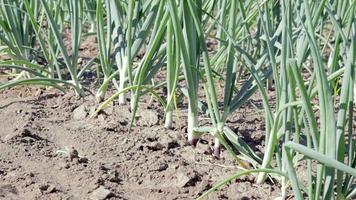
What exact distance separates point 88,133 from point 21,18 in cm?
66

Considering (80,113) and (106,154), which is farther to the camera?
(80,113)

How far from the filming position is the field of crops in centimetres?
140

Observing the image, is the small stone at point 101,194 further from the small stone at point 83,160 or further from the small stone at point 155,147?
the small stone at point 155,147

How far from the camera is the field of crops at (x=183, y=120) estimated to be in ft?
4.60

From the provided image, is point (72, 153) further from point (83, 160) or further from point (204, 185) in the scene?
point (204, 185)

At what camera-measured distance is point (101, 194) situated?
5.19 ft

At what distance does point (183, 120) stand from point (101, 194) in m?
0.54

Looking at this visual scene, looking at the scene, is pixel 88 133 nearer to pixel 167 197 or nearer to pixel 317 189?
pixel 167 197

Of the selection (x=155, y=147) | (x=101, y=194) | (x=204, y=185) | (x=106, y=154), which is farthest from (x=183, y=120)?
(x=101, y=194)

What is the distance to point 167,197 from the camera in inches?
63.7

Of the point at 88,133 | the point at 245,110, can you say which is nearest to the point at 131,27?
the point at 88,133

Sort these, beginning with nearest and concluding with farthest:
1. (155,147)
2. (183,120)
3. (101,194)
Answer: (101,194)
(155,147)
(183,120)

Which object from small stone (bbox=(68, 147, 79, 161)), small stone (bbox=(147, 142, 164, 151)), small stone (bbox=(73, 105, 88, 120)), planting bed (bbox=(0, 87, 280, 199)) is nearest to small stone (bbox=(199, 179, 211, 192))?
planting bed (bbox=(0, 87, 280, 199))

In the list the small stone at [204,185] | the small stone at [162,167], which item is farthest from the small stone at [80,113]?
the small stone at [204,185]
